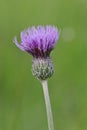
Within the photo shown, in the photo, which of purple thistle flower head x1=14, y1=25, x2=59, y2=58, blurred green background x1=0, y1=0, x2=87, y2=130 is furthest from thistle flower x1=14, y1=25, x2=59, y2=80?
blurred green background x1=0, y1=0, x2=87, y2=130

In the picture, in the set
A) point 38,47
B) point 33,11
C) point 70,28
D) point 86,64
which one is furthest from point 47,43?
point 33,11

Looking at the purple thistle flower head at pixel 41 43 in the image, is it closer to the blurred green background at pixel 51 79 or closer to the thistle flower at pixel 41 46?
the thistle flower at pixel 41 46

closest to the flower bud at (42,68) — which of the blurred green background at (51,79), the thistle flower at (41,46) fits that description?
the thistle flower at (41,46)

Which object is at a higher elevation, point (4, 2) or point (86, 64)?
point (4, 2)

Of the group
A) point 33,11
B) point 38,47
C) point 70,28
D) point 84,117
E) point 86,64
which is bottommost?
point 84,117

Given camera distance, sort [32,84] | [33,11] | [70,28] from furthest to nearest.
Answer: [33,11] < [70,28] < [32,84]

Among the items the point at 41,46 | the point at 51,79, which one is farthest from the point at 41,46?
the point at 51,79

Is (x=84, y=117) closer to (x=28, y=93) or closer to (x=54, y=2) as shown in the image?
(x=28, y=93)

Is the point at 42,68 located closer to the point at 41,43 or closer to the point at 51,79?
the point at 41,43
